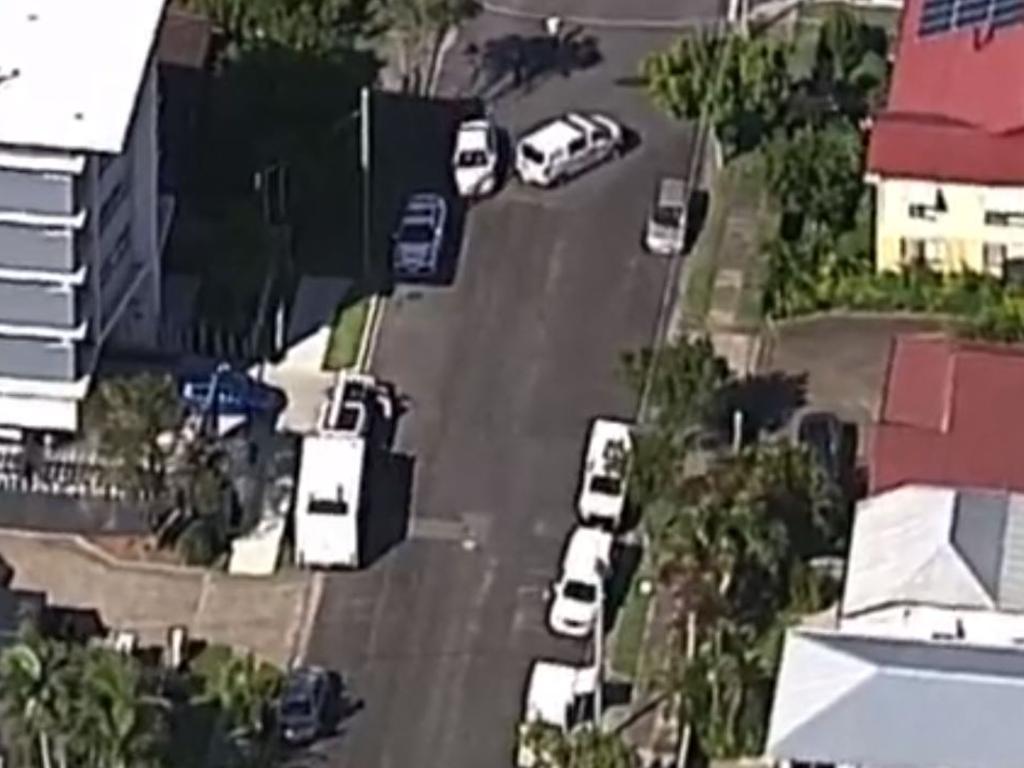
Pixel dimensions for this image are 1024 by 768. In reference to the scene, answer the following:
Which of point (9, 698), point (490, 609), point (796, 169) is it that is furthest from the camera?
point (796, 169)

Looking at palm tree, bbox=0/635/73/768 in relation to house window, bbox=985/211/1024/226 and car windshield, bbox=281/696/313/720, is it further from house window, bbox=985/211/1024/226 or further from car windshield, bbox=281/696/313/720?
house window, bbox=985/211/1024/226

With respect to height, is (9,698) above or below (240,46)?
below

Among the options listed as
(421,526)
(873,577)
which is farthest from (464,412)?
(873,577)

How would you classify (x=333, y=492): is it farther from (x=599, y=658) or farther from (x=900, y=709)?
(x=900, y=709)

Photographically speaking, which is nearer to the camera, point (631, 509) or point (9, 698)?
point (9, 698)

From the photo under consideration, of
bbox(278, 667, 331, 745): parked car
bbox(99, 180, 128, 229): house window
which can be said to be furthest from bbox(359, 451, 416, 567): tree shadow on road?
bbox(99, 180, 128, 229): house window

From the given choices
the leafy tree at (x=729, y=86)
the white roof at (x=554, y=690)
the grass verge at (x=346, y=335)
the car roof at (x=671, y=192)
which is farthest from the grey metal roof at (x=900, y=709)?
the leafy tree at (x=729, y=86)

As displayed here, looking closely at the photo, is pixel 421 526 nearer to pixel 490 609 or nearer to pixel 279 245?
pixel 490 609
